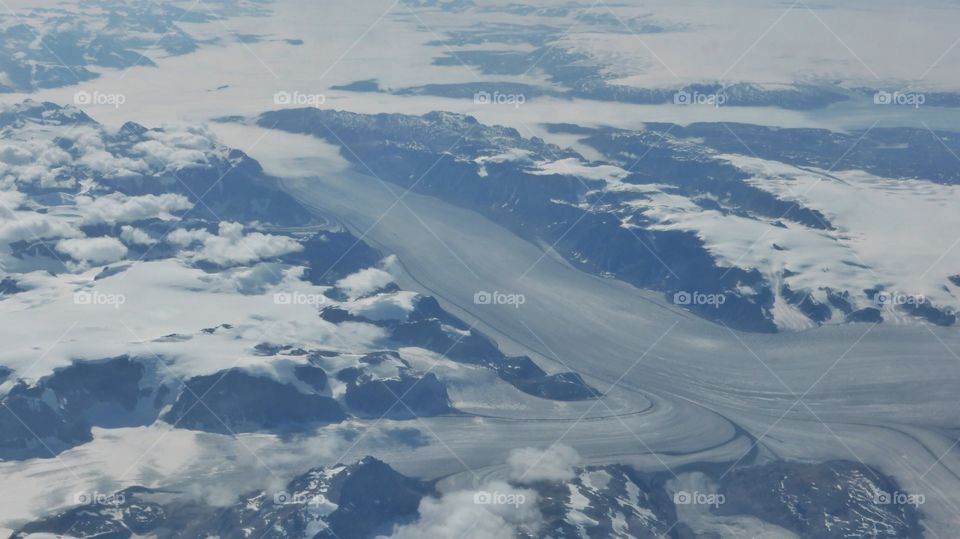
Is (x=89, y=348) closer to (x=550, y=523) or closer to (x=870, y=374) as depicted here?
(x=550, y=523)

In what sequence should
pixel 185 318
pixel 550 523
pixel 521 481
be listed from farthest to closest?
1. pixel 185 318
2. pixel 521 481
3. pixel 550 523

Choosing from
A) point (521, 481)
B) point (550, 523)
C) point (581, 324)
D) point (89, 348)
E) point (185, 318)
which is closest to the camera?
point (550, 523)

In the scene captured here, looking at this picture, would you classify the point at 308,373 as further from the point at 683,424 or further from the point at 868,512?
the point at 868,512

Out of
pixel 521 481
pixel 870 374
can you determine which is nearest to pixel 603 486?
pixel 521 481

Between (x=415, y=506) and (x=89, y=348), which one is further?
(x=89, y=348)

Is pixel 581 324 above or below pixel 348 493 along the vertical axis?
below

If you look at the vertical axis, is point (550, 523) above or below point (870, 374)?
above

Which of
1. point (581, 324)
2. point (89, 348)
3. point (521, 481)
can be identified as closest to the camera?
point (521, 481)

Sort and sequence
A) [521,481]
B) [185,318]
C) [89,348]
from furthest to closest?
1. [185,318]
2. [89,348]
3. [521,481]

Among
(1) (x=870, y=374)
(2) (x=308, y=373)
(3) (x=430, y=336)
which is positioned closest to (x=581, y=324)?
(3) (x=430, y=336)
